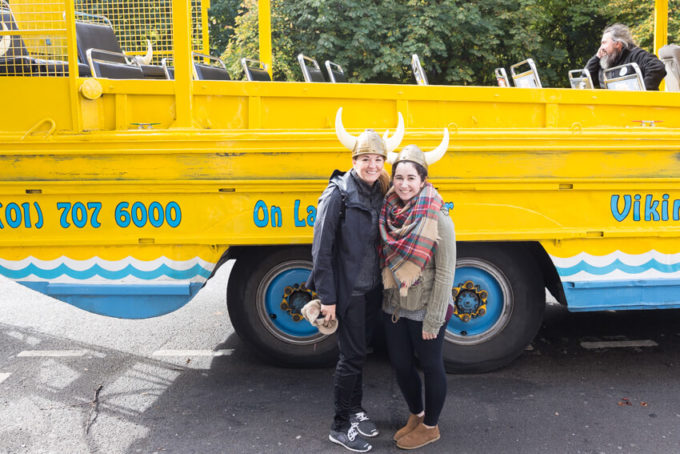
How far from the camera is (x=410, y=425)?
3.67 m

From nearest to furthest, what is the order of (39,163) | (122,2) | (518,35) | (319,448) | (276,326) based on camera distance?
→ (319,448) → (39,163) → (276,326) → (122,2) → (518,35)

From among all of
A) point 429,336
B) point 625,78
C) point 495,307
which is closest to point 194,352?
point 495,307

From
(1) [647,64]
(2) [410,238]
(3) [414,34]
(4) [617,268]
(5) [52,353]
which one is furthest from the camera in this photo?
(3) [414,34]

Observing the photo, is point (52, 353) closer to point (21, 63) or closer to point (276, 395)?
point (276, 395)

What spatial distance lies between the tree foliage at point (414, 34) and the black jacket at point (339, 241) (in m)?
9.78

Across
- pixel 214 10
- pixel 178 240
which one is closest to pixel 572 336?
pixel 178 240

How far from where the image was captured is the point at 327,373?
456 cm

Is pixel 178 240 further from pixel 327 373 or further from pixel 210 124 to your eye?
pixel 327 373

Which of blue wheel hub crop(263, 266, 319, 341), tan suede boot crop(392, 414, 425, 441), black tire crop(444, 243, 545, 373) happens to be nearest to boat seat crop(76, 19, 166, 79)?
blue wheel hub crop(263, 266, 319, 341)

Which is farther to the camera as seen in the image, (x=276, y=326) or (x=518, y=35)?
(x=518, y=35)

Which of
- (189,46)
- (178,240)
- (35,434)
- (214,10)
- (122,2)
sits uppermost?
(214,10)

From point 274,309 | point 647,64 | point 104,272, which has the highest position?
point 647,64

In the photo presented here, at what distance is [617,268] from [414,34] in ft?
32.9

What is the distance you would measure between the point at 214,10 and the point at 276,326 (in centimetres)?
1281
